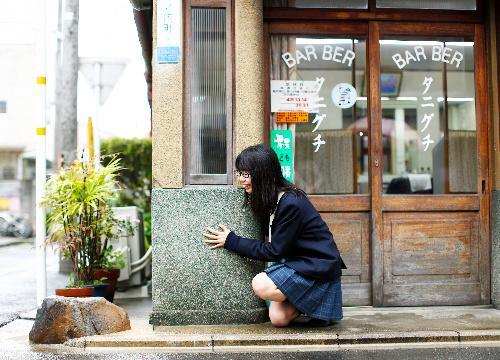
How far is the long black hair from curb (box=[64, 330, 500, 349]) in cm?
114

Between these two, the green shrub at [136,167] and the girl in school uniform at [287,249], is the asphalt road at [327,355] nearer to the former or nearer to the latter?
the girl in school uniform at [287,249]

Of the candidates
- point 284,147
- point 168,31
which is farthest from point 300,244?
point 168,31

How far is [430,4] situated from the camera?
23.1ft

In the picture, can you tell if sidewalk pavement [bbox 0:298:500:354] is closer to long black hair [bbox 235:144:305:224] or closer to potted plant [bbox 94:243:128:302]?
long black hair [bbox 235:144:305:224]

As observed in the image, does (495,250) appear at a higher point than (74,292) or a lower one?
higher

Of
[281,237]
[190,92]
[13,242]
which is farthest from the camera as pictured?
[13,242]

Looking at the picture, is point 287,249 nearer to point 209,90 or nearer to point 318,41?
point 209,90

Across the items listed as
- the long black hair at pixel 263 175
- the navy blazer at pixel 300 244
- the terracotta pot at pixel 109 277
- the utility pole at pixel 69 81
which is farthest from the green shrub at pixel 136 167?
the navy blazer at pixel 300 244

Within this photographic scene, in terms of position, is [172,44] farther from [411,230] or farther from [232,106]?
[411,230]

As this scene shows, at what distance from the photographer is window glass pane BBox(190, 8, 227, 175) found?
6230 mm

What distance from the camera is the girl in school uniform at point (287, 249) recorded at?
18.4 feet

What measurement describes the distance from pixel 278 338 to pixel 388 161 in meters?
2.51


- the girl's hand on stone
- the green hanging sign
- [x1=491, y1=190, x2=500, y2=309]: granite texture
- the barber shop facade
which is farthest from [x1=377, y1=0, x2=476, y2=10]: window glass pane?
the girl's hand on stone

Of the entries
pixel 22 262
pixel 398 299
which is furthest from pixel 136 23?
pixel 22 262
